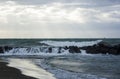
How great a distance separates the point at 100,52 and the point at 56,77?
26211 mm


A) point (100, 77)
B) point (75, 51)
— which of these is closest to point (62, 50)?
point (75, 51)

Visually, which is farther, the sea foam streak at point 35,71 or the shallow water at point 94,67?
the shallow water at point 94,67

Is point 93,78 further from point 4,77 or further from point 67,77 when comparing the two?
point 4,77

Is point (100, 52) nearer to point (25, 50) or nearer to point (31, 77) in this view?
point (25, 50)

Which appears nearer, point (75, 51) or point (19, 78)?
point (19, 78)

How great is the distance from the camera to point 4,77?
15703 mm

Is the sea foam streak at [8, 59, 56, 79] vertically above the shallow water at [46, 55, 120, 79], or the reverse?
the sea foam streak at [8, 59, 56, 79]

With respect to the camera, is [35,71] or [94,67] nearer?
[35,71]

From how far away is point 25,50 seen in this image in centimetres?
4372

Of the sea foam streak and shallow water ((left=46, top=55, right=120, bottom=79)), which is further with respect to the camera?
shallow water ((left=46, top=55, right=120, bottom=79))

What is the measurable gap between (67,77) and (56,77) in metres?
0.55

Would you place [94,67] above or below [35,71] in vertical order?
below

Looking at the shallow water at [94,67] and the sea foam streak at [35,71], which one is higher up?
the sea foam streak at [35,71]

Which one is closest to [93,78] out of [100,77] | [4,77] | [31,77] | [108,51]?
[100,77]
